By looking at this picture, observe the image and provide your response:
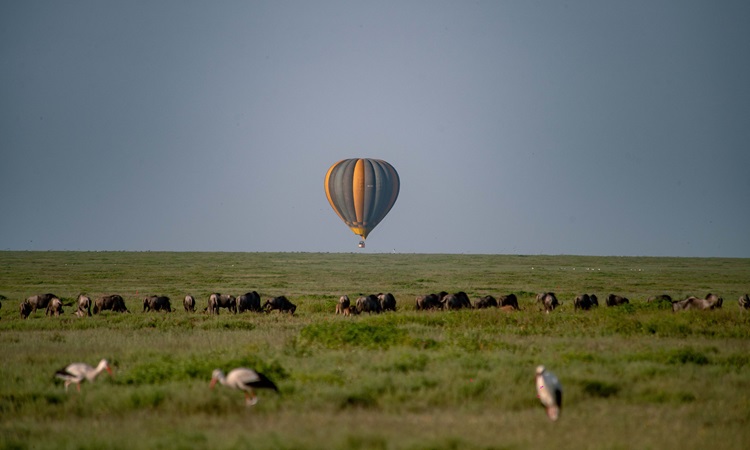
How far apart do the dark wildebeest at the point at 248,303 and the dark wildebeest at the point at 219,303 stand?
0.24 meters

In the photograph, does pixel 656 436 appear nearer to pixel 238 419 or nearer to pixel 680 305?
pixel 238 419

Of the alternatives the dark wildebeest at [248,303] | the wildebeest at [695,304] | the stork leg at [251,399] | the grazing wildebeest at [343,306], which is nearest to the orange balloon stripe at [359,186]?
the dark wildebeest at [248,303]

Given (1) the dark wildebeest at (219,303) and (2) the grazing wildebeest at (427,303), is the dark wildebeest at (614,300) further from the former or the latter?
(1) the dark wildebeest at (219,303)

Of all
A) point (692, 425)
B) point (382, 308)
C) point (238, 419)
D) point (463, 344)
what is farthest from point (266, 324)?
point (692, 425)

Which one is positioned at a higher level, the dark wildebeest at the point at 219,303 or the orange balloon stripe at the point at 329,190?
the orange balloon stripe at the point at 329,190

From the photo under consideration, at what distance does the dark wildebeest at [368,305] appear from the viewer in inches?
1251

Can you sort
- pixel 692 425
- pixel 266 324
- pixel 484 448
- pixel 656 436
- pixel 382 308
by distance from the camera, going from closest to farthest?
pixel 484 448 → pixel 656 436 → pixel 692 425 → pixel 266 324 → pixel 382 308

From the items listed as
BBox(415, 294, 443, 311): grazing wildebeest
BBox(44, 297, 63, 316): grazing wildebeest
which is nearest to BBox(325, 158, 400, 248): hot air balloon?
BBox(415, 294, 443, 311): grazing wildebeest

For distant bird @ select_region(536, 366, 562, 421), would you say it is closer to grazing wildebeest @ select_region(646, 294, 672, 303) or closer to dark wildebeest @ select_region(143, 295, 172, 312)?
grazing wildebeest @ select_region(646, 294, 672, 303)

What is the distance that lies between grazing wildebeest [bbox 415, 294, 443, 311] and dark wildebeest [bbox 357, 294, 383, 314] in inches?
69.6

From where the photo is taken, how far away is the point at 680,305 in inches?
1184

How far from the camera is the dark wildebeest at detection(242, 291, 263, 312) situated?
32.8 metres

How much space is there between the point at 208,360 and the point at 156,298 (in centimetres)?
1774

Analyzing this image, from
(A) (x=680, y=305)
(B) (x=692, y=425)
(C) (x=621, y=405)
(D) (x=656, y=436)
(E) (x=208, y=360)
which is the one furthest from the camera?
(A) (x=680, y=305)
